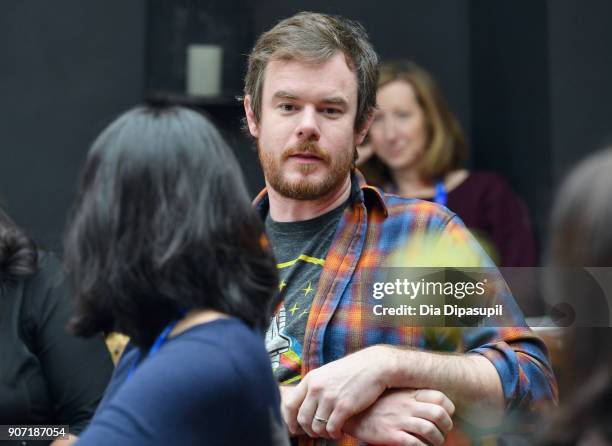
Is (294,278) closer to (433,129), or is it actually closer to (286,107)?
(286,107)

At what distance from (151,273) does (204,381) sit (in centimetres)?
20

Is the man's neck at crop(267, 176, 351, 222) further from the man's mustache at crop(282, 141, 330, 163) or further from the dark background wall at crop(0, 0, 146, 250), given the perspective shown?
the dark background wall at crop(0, 0, 146, 250)

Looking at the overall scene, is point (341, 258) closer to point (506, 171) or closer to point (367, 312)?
→ point (367, 312)

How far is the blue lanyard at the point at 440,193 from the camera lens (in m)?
4.10

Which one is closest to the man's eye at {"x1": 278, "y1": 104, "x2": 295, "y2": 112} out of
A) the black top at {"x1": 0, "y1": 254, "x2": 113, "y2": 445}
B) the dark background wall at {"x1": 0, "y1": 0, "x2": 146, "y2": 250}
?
the black top at {"x1": 0, "y1": 254, "x2": 113, "y2": 445}

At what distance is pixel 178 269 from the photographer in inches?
62.1

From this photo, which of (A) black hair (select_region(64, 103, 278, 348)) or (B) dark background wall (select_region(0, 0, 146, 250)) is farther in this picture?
(B) dark background wall (select_region(0, 0, 146, 250))

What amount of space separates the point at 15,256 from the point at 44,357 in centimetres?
28

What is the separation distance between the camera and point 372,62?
285 cm

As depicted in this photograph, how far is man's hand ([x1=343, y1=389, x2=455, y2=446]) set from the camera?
7.16ft

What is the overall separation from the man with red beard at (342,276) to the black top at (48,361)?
1.85 ft

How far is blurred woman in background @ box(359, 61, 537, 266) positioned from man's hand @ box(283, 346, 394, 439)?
1987 millimetres

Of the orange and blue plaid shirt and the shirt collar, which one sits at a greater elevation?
the shirt collar

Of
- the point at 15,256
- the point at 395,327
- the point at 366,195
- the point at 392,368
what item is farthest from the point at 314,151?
the point at 15,256
